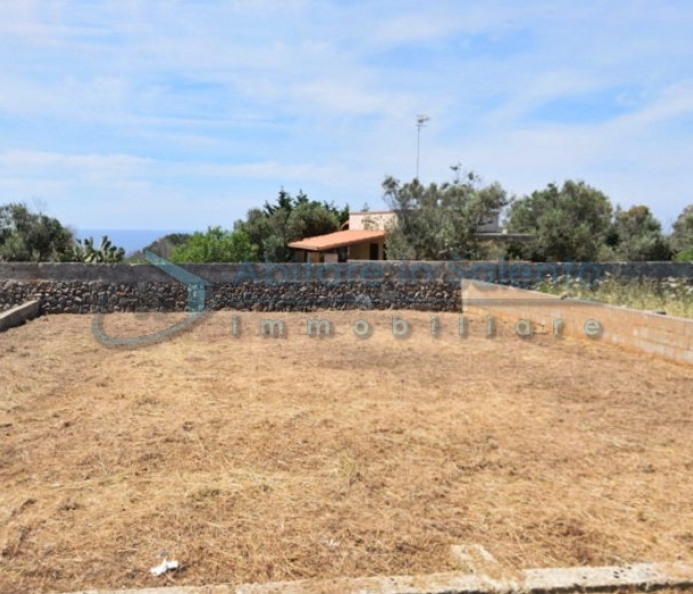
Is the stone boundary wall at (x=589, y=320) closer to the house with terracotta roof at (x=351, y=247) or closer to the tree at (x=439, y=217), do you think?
the tree at (x=439, y=217)

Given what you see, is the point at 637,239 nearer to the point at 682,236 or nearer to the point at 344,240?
the point at 682,236

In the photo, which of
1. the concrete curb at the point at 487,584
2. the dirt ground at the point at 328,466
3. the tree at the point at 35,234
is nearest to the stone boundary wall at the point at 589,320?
the dirt ground at the point at 328,466

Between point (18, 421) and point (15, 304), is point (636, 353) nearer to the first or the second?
point (18, 421)

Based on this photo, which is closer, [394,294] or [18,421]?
[18,421]

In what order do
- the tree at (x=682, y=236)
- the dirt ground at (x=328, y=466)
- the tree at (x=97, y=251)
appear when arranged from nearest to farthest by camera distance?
the dirt ground at (x=328, y=466) → the tree at (x=97, y=251) → the tree at (x=682, y=236)

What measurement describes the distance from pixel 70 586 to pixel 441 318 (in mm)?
10402

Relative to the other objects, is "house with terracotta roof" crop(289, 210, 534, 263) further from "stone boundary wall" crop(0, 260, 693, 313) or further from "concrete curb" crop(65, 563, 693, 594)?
"concrete curb" crop(65, 563, 693, 594)

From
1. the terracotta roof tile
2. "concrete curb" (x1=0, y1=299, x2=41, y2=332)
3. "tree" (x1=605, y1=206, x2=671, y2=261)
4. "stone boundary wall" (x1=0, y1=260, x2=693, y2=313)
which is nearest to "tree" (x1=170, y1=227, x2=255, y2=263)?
the terracotta roof tile

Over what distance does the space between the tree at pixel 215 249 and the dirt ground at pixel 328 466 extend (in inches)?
532

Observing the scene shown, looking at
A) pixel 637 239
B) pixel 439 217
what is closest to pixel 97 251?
pixel 439 217

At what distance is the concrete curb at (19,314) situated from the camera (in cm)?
1010

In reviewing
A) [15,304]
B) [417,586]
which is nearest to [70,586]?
[417,586]

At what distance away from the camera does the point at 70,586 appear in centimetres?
266

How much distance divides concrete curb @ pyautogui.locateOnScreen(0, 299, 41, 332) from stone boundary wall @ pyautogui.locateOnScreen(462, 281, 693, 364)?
30.5 ft
